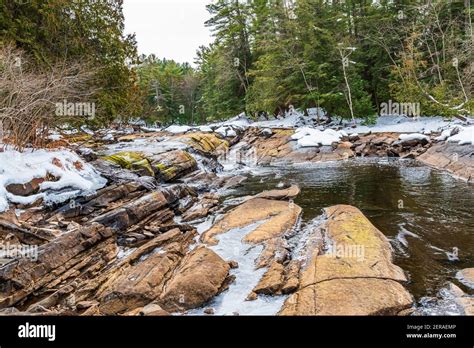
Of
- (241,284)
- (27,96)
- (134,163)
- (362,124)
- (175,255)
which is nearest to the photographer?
(241,284)

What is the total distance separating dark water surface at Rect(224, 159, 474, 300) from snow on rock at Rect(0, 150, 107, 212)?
5.84 metres

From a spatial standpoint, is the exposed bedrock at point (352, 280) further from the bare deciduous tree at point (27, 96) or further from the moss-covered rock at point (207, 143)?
the moss-covered rock at point (207, 143)

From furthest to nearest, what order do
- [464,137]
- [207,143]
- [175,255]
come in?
[207,143]
[464,137]
[175,255]

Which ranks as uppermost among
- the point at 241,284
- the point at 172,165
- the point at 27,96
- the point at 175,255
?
the point at 27,96

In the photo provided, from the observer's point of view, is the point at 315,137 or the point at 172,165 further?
the point at 315,137

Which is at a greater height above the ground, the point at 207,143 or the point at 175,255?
the point at 207,143

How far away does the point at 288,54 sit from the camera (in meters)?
30.4

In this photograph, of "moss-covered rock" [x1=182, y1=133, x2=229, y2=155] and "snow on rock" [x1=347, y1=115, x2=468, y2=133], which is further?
"snow on rock" [x1=347, y1=115, x2=468, y2=133]

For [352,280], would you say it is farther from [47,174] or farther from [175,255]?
[47,174]

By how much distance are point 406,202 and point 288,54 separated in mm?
22851

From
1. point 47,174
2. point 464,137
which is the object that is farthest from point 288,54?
point 47,174

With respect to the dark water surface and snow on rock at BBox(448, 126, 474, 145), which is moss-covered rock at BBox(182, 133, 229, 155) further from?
snow on rock at BBox(448, 126, 474, 145)

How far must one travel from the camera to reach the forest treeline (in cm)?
1347

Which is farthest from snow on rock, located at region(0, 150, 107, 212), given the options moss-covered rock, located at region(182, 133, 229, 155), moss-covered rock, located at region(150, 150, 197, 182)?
moss-covered rock, located at region(182, 133, 229, 155)
